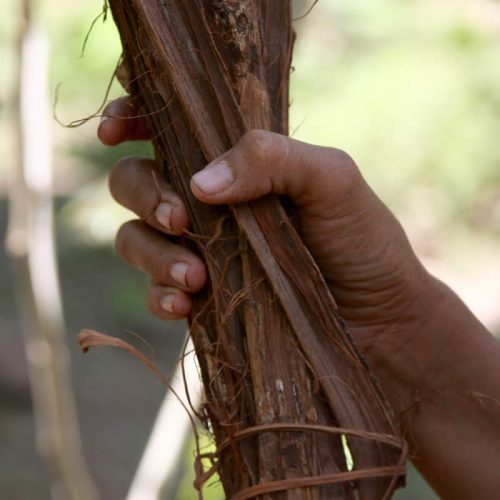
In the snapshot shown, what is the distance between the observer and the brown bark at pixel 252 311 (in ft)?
3.12

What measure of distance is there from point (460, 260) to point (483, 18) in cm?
127

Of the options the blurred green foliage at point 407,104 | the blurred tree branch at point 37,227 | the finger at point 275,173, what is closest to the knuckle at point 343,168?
the finger at point 275,173

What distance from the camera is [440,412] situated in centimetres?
125

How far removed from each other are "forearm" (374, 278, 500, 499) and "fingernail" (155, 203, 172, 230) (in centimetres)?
37

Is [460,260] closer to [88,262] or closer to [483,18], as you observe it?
[483,18]

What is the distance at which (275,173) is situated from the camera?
3.32 feet

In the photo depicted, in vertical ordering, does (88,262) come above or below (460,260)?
above

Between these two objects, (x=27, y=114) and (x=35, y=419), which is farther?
(x=35, y=419)

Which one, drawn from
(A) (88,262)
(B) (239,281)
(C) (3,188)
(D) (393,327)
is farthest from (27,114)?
(C) (3,188)

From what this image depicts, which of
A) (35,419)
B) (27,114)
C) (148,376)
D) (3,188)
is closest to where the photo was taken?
(27,114)

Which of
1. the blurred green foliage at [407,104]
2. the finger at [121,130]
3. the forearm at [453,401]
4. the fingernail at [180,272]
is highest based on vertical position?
the blurred green foliage at [407,104]

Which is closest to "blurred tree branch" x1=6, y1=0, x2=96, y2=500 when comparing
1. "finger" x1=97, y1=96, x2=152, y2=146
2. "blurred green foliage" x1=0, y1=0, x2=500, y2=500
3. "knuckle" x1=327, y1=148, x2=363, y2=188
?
"finger" x1=97, y1=96, x2=152, y2=146

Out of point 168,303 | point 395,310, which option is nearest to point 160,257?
point 168,303

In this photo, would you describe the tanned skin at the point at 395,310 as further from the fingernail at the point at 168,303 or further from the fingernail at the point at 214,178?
the fingernail at the point at 214,178
